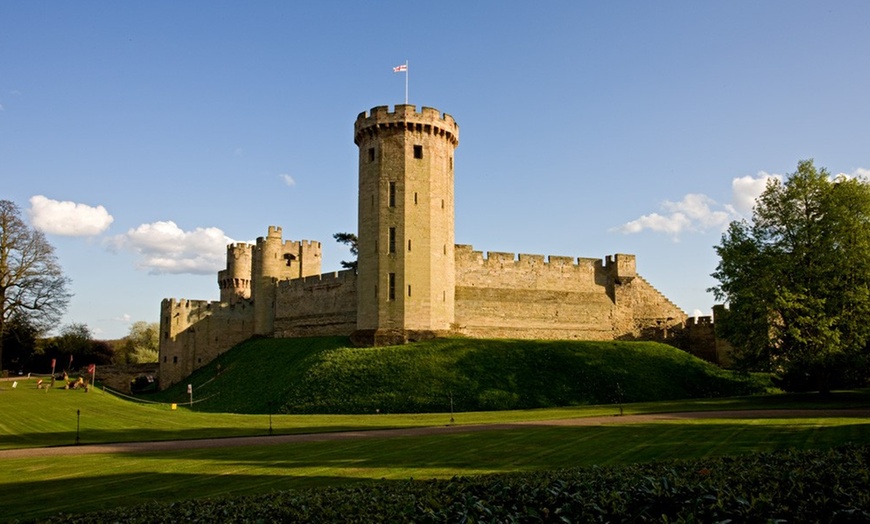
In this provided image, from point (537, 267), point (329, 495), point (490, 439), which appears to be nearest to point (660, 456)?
point (490, 439)

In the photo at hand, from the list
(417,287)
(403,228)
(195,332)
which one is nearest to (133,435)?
(417,287)

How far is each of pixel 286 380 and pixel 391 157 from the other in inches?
628

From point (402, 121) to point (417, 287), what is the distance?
11.1 m

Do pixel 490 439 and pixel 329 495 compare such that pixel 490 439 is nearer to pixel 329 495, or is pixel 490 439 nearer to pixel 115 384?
pixel 329 495

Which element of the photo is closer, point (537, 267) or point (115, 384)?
point (537, 267)

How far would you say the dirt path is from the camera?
858 inches

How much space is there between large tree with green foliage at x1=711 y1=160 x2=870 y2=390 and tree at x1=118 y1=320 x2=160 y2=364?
60624 mm

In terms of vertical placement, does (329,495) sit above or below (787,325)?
below

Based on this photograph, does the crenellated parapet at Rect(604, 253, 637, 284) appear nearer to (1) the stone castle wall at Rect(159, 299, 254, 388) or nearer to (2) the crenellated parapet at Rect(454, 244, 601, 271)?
(2) the crenellated parapet at Rect(454, 244, 601, 271)

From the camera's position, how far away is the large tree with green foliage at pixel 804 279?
110 ft

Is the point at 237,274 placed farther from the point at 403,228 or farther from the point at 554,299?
the point at 554,299

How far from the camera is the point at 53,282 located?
2206 inches

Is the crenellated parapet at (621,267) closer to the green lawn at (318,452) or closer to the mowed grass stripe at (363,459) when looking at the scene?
the green lawn at (318,452)

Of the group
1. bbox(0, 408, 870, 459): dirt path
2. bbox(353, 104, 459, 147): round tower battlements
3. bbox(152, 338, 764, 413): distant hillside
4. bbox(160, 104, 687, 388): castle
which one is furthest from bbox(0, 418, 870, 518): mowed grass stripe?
bbox(353, 104, 459, 147): round tower battlements
